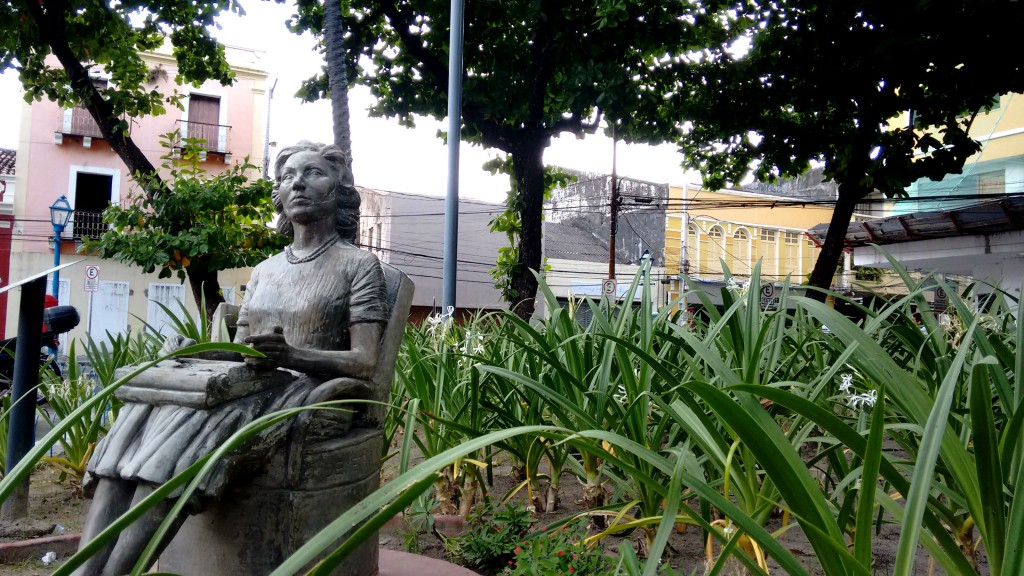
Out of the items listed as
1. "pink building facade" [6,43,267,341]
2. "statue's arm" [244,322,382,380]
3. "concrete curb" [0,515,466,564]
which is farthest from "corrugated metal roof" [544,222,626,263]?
"statue's arm" [244,322,382,380]

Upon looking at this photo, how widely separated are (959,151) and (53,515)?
7.70m

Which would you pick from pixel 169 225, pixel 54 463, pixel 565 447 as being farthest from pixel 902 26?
pixel 54 463

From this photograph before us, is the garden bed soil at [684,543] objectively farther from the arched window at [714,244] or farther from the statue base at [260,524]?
the arched window at [714,244]

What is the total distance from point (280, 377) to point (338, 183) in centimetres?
69

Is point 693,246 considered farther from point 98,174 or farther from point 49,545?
point 49,545

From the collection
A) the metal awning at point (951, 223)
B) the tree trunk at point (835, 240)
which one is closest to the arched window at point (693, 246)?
the metal awning at point (951, 223)

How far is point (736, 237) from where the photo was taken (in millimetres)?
23703

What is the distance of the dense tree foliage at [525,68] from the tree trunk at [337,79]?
2.77m

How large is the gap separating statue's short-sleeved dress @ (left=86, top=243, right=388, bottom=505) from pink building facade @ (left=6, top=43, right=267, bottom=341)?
15.3m

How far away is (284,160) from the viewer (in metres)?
2.45

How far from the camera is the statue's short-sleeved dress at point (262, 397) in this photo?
1835 mm

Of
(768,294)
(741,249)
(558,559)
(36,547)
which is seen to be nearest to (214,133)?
(741,249)

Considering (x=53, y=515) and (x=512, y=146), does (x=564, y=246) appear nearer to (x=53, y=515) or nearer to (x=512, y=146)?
(x=512, y=146)

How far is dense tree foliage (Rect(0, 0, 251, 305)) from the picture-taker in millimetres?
6441
